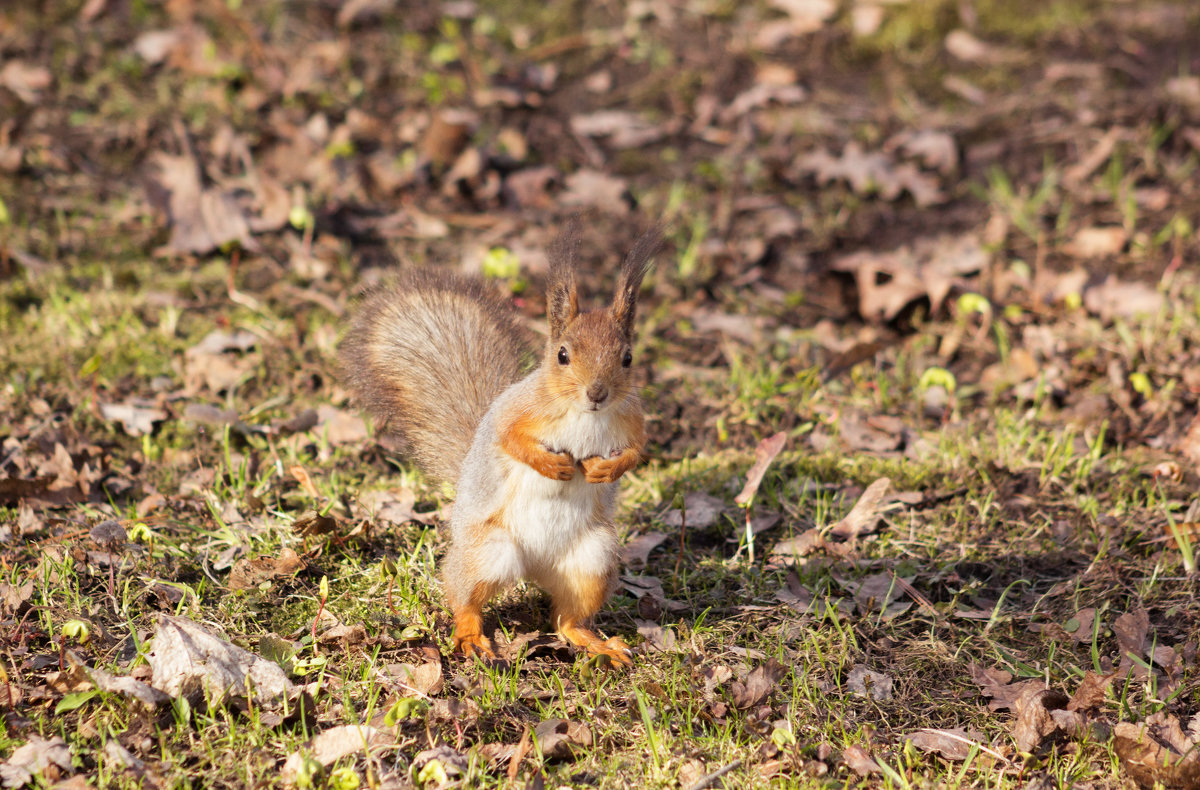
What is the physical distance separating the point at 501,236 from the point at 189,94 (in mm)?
1881

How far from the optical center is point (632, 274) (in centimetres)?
231

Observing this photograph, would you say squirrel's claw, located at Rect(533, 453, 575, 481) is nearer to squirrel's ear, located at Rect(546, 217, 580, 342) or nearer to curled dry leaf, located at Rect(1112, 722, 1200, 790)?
squirrel's ear, located at Rect(546, 217, 580, 342)

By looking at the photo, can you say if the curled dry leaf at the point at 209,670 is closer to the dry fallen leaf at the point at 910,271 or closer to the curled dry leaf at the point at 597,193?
the dry fallen leaf at the point at 910,271

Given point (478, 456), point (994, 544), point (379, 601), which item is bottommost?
point (994, 544)

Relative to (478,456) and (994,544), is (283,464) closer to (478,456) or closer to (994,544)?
(478,456)

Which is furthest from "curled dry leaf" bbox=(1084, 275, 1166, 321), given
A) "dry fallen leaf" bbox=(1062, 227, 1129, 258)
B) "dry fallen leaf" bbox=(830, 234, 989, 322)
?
"dry fallen leaf" bbox=(830, 234, 989, 322)

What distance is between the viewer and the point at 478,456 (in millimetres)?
2541

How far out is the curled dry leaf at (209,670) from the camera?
2227mm

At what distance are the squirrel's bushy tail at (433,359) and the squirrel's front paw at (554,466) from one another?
0.52m

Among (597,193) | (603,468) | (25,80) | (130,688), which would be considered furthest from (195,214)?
(603,468)

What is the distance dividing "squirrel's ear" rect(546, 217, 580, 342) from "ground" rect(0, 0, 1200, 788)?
79 centimetres

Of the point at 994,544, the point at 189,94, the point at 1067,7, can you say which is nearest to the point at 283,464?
the point at 994,544

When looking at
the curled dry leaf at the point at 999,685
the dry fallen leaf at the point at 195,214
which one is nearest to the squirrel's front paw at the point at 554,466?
the curled dry leaf at the point at 999,685

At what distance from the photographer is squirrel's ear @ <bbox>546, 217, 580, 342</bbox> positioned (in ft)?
7.60
